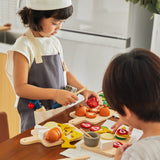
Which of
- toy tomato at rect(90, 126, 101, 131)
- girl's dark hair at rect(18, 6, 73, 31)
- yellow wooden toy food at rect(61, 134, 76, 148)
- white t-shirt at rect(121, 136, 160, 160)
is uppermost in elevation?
girl's dark hair at rect(18, 6, 73, 31)

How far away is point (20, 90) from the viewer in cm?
151

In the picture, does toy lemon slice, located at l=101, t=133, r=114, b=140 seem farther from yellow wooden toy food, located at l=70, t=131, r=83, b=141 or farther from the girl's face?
the girl's face

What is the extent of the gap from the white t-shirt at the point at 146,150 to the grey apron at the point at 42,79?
86cm

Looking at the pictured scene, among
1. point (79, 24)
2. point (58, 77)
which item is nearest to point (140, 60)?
point (58, 77)

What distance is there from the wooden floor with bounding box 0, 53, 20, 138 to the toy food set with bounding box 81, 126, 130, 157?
1416 mm

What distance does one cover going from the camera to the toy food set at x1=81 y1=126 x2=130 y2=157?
1.11 metres

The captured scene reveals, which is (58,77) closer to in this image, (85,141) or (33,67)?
(33,67)

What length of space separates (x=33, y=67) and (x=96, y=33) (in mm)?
Result: 863

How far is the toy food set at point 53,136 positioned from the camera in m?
1.16

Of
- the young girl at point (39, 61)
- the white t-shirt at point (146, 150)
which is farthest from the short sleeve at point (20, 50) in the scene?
the white t-shirt at point (146, 150)

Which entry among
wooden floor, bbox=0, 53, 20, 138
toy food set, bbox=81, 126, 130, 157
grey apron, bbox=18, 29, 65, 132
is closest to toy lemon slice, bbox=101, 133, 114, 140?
toy food set, bbox=81, 126, 130, 157

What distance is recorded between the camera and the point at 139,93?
0.81 m

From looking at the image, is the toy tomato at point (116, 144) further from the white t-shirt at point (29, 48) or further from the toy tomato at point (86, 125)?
the white t-shirt at point (29, 48)

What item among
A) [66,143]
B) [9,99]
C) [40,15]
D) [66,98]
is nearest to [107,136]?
[66,143]
